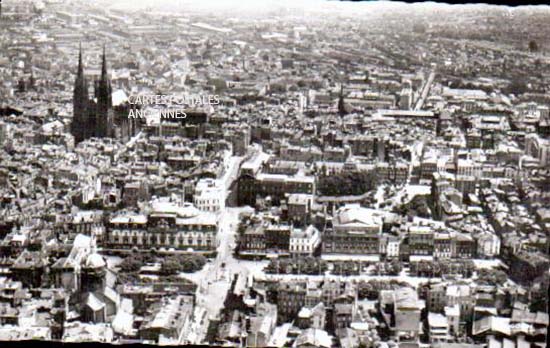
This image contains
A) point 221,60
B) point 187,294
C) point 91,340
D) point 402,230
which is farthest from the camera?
point 221,60

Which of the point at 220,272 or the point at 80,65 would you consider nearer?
the point at 220,272

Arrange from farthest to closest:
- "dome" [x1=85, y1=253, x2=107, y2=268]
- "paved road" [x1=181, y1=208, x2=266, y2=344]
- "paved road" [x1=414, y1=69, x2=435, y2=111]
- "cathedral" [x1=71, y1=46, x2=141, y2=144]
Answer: "paved road" [x1=414, y1=69, x2=435, y2=111] → "cathedral" [x1=71, y1=46, x2=141, y2=144] → "dome" [x1=85, y1=253, x2=107, y2=268] → "paved road" [x1=181, y1=208, x2=266, y2=344]

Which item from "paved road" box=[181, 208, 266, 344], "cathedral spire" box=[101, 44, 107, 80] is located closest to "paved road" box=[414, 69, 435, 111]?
"paved road" box=[181, 208, 266, 344]

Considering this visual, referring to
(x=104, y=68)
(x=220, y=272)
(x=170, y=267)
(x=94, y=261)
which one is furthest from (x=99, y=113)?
(x=220, y=272)

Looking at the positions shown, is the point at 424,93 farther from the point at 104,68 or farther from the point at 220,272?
the point at 104,68

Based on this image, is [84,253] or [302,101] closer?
[84,253]

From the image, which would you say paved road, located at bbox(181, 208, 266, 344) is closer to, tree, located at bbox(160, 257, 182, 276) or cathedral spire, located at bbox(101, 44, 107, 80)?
tree, located at bbox(160, 257, 182, 276)

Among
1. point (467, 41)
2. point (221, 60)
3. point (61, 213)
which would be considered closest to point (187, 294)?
point (61, 213)

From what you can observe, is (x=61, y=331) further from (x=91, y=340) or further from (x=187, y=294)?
(x=187, y=294)
